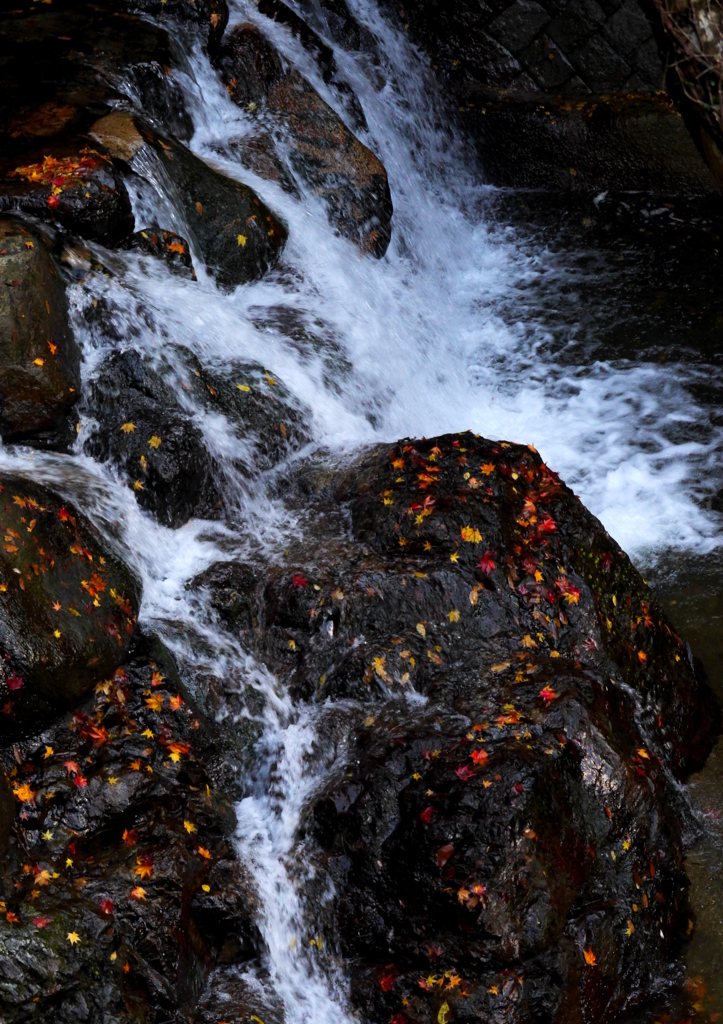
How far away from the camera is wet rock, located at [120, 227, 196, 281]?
5867 millimetres

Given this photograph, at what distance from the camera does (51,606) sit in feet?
13.0

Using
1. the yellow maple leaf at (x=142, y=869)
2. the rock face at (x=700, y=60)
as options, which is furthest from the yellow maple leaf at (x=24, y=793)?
the rock face at (x=700, y=60)

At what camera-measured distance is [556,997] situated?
355 cm

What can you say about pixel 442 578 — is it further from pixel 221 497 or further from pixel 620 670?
pixel 221 497

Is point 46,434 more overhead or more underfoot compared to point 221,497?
more overhead

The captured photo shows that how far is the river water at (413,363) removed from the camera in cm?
427

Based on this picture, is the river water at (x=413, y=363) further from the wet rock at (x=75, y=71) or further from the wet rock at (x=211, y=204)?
the wet rock at (x=75, y=71)

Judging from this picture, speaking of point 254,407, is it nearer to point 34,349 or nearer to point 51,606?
point 34,349

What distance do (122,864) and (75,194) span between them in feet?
12.2

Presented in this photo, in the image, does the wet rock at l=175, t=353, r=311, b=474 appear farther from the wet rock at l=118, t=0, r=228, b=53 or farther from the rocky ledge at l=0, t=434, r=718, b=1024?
the wet rock at l=118, t=0, r=228, b=53

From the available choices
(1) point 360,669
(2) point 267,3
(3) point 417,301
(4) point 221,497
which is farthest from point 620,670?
(2) point 267,3

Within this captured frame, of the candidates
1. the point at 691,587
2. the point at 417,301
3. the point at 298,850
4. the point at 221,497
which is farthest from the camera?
the point at 417,301

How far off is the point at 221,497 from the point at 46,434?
957 millimetres

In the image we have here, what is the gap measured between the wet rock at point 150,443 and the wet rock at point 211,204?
154 cm
